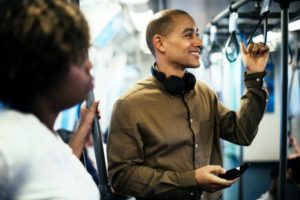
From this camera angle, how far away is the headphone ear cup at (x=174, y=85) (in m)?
1.39

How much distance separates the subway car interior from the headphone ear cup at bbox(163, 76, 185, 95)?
298 millimetres

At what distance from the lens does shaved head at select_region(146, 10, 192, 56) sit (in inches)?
58.1

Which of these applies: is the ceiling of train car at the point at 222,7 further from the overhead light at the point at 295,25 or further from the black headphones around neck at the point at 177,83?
the black headphones around neck at the point at 177,83

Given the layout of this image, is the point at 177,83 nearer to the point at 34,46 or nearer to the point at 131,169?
the point at 131,169

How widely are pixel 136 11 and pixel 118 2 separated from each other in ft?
0.69

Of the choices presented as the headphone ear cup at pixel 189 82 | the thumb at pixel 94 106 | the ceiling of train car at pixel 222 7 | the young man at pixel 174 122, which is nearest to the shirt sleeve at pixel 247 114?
the young man at pixel 174 122

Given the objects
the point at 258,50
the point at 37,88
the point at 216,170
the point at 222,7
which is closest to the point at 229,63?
the point at 258,50

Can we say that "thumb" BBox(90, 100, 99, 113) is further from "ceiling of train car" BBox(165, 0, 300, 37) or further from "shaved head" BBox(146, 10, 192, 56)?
"ceiling of train car" BBox(165, 0, 300, 37)

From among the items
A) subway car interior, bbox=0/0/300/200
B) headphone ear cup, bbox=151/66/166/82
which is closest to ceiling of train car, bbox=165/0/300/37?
subway car interior, bbox=0/0/300/200

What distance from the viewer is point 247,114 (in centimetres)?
141

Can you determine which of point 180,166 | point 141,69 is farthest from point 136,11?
point 141,69

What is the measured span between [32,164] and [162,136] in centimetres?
70

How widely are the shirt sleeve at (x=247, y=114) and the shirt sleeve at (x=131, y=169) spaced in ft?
1.10

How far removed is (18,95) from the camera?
2.38 feet
